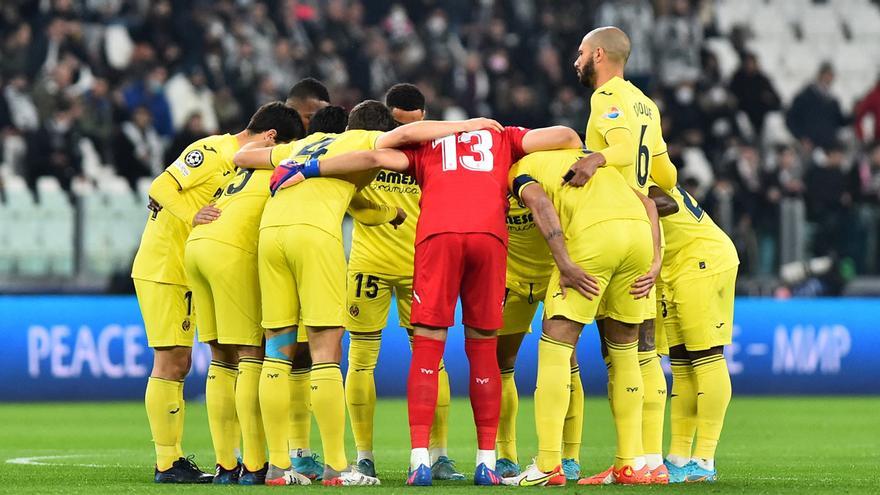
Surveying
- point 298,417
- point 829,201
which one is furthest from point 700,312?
point 829,201

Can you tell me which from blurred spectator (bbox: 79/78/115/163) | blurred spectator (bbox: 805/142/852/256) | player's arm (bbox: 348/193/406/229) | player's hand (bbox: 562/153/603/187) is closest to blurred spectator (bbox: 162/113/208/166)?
blurred spectator (bbox: 79/78/115/163)

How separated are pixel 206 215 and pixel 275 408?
1.39 metres

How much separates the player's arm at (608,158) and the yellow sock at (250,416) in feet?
7.47

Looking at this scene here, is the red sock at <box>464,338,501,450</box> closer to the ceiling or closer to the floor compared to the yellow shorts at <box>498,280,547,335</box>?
closer to the floor

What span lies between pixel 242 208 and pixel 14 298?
844 centimetres

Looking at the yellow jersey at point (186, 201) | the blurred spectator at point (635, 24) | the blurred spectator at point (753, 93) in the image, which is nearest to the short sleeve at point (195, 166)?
the yellow jersey at point (186, 201)

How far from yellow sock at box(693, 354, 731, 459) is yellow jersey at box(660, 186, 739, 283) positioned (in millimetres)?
596

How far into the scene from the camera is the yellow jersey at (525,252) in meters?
9.80

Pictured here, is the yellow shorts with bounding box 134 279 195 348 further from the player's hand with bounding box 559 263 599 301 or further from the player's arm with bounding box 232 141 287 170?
the player's hand with bounding box 559 263 599 301

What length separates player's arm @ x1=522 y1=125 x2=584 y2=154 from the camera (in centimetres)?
906

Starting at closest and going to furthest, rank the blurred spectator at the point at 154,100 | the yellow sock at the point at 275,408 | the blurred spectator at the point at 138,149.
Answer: the yellow sock at the point at 275,408, the blurred spectator at the point at 138,149, the blurred spectator at the point at 154,100

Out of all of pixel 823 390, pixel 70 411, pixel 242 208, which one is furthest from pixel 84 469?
pixel 823 390

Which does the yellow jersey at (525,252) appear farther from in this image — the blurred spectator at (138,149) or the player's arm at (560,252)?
the blurred spectator at (138,149)

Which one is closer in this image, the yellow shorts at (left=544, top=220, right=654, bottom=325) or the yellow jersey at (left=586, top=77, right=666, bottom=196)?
the yellow shorts at (left=544, top=220, right=654, bottom=325)
